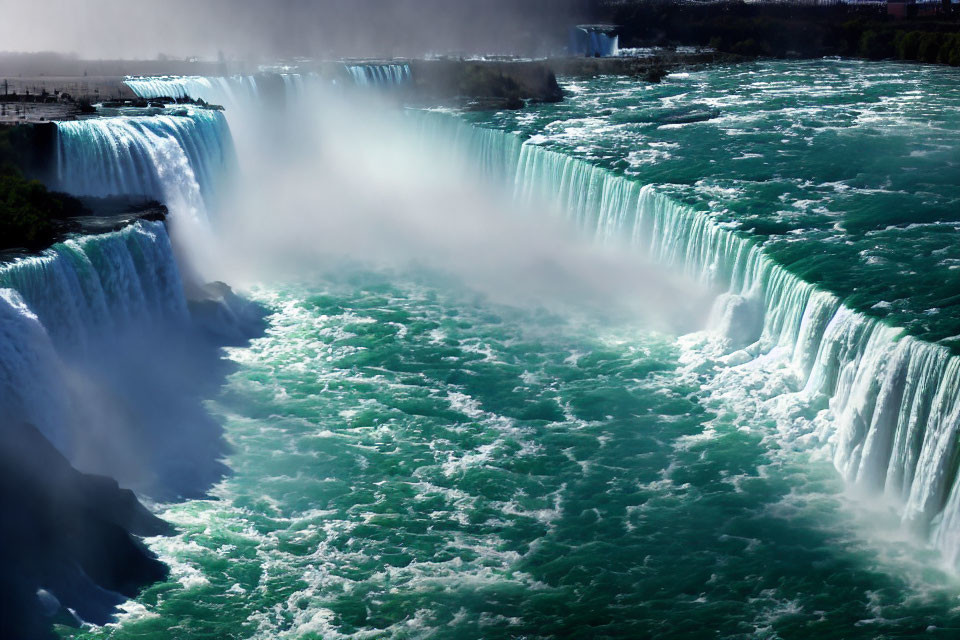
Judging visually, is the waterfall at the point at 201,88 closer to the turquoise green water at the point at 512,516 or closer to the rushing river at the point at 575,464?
the rushing river at the point at 575,464

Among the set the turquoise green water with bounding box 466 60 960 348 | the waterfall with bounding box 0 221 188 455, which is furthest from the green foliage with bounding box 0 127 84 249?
the turquoise green water with bounding box 466 60 960 348

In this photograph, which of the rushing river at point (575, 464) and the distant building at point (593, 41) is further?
the distant building at point (593, 41)

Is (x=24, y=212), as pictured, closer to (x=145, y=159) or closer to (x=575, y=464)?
(x=145, y=159)

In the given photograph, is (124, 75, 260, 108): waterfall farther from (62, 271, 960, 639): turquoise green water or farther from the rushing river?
(62, 271, 960, 639): turquoise green water

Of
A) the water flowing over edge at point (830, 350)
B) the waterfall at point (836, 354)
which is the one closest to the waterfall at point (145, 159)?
the water flowing over edge at point (830, 350)

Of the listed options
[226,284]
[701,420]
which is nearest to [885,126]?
[701,420]

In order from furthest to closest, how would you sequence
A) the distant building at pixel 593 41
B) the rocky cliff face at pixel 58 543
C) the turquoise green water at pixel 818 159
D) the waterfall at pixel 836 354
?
the distant building at pixel 593 41
the turquoise green water at pixel 818 159
the waterfall at pixel 836 354
the rocky cliff face at pixel 58 543
